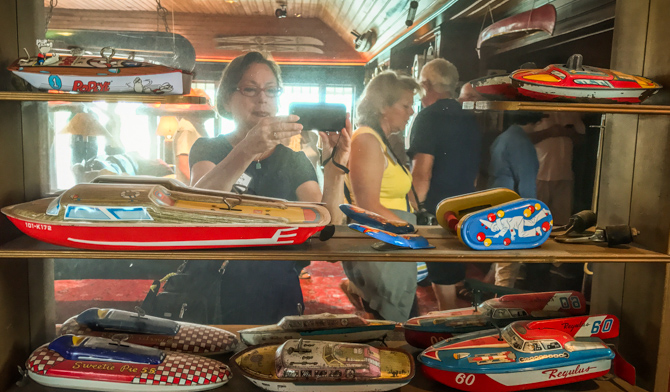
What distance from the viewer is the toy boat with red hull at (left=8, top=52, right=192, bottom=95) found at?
1.57 m

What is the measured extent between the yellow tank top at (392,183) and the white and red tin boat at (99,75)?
0.86 meters

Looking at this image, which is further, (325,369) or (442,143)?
(442,143)

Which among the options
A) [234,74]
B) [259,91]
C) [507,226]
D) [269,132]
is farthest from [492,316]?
[234,74]

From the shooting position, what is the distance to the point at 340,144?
2117 millimetres

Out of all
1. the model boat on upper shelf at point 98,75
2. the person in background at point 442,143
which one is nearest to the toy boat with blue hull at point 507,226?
the person in background at point 442,143

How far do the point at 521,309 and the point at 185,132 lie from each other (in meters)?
1.65

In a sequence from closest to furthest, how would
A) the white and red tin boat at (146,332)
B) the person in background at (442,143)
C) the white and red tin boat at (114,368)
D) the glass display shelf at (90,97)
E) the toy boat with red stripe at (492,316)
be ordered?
the glass display shelf at (90,97) < the white and red tin boat at (114,368) < the white and red tin boat at (146,332) < the toy boat with red stripe at (492,316) < the person in background at (442,143)

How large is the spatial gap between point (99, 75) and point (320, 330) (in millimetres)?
1261

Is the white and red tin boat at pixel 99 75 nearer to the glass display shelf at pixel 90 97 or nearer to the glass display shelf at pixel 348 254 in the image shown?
the glass display shelf at pixel 90 97

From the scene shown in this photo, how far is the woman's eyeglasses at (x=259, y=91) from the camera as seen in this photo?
6.84ft

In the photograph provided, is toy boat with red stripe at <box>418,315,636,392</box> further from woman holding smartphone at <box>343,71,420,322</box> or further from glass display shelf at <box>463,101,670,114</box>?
glass display shelf at <box>463,101,670,114</box>

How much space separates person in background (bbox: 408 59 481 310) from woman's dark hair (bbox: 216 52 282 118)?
26.2 inches

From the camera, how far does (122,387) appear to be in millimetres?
1629

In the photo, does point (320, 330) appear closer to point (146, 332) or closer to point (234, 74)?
point (146, 332)
